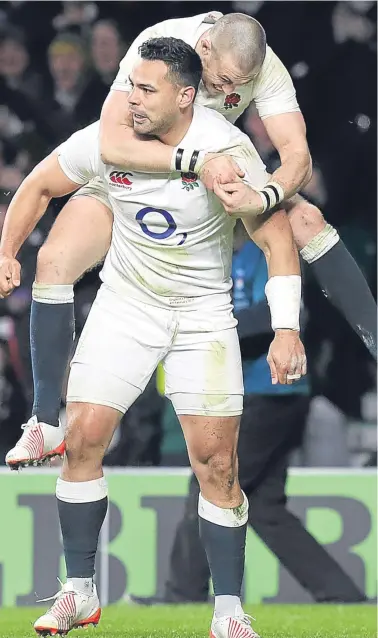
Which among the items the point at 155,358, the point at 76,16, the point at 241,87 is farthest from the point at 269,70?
the point at 76,16

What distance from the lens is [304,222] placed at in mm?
6695

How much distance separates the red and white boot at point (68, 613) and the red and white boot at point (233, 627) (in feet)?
1.62

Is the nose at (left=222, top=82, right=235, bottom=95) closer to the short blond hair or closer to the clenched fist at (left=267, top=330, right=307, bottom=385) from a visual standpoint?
the short blond hair

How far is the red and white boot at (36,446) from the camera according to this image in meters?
6.20

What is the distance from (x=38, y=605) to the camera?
29.1ft

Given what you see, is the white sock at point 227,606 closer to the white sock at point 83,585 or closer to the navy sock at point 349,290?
the white sock at point 83,585

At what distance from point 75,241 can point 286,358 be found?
1.04m

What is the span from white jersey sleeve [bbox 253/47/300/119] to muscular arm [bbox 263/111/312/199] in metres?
0.03

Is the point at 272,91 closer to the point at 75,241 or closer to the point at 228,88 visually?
the point at 228,88

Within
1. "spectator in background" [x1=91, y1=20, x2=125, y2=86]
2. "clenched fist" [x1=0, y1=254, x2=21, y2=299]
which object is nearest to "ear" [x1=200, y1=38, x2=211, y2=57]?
"clenched fist" [x1=0, y1=254, x2=21, y2=299]

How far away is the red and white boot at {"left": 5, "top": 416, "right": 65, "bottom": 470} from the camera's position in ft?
20.4

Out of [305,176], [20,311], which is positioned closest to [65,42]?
[20,311]

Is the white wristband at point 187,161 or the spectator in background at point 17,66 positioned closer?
the white wristband at point 187,161

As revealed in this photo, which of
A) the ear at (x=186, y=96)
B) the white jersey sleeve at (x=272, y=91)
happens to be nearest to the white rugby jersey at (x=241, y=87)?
the white jersey sleeve at (x=272, y=91)
